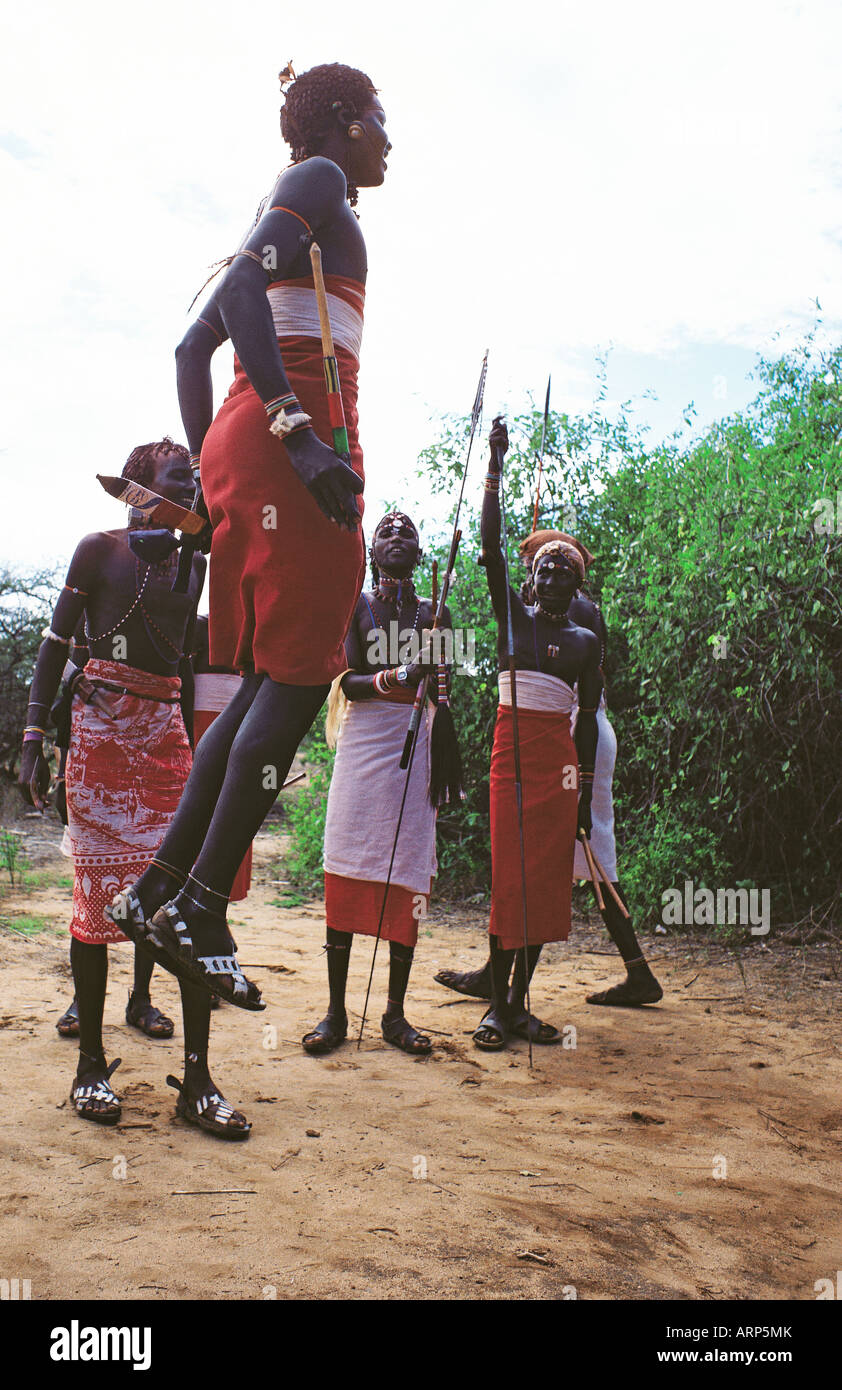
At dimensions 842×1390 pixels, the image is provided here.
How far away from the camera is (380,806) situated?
4.44 m

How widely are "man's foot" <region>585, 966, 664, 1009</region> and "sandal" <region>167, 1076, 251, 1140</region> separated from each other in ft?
8.17

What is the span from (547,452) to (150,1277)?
7604 millimetres

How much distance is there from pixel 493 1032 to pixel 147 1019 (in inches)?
57.3

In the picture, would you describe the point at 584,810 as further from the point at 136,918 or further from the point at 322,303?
the point at 322,303

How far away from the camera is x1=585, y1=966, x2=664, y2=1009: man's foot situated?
5.09 m

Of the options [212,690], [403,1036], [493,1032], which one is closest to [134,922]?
[403,1036]

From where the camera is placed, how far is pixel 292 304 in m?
2.31

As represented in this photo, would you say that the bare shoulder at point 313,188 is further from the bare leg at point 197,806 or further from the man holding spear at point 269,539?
the bare leg at point 197,806

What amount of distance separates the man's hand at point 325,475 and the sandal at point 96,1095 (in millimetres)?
2038

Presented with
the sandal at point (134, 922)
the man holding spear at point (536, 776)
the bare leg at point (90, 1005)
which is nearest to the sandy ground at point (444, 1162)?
the bare leg at point (90, 1005)

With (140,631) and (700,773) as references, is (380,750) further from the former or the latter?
(700,773)

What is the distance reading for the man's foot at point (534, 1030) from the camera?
4.37 metres

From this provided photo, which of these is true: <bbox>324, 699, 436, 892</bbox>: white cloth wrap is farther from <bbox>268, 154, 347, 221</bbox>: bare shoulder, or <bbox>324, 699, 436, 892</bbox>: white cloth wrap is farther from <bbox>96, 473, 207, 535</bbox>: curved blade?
<bbox>268, 154, 347, 221</bbox>: bare shoulder

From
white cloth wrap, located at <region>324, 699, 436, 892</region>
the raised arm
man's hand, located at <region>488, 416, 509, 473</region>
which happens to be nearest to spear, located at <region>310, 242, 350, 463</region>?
the raised arm
